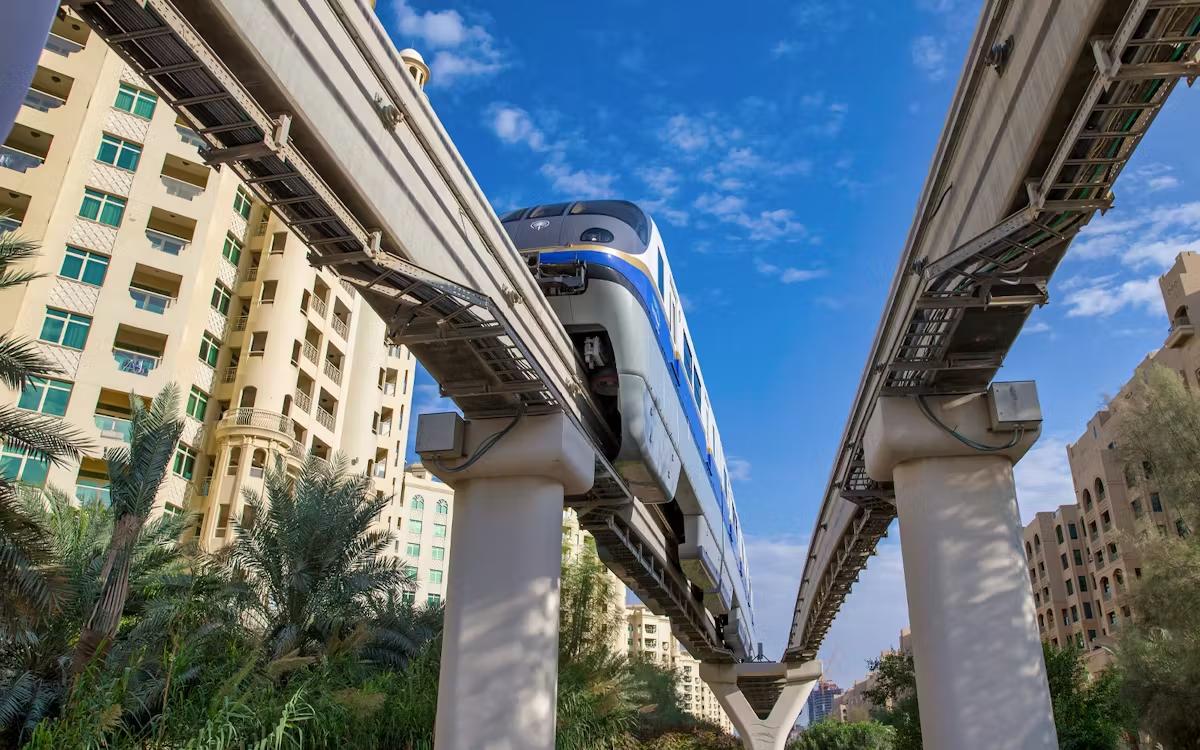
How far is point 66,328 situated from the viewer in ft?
111

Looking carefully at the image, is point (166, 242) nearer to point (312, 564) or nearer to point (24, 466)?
point (24, 466)

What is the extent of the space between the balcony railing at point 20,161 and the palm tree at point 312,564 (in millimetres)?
21148

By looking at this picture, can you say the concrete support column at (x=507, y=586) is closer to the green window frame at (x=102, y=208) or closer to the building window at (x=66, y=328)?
the building window at (x=66, y=328)

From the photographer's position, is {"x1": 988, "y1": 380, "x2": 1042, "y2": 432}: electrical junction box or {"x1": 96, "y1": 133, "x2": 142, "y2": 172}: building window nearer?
{"x1": 988, "y1": 380, "x2": 1042, "y2": 432}: electrical junction box

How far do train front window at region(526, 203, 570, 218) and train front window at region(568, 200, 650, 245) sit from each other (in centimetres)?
24

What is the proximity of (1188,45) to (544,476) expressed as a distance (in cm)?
925

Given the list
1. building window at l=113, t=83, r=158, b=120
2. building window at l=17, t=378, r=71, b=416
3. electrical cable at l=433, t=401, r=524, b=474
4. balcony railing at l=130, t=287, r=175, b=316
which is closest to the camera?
electrical cable at l=433, t=401, r=524, b=474

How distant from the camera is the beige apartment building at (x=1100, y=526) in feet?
185

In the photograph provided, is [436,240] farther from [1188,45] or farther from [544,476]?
[1188,45]

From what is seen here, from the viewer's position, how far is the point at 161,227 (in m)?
38.6

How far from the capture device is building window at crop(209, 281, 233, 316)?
40.3m

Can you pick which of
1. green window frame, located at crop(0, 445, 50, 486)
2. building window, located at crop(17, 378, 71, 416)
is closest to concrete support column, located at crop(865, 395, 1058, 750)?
green window frame, located at crop(0, 445, 50, 486)

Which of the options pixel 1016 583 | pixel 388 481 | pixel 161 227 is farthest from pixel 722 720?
pixel 1016 583

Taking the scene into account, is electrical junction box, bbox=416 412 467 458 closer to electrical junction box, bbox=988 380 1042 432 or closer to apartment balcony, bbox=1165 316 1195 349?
electrical junction box, bbox=988 380 1042 432
